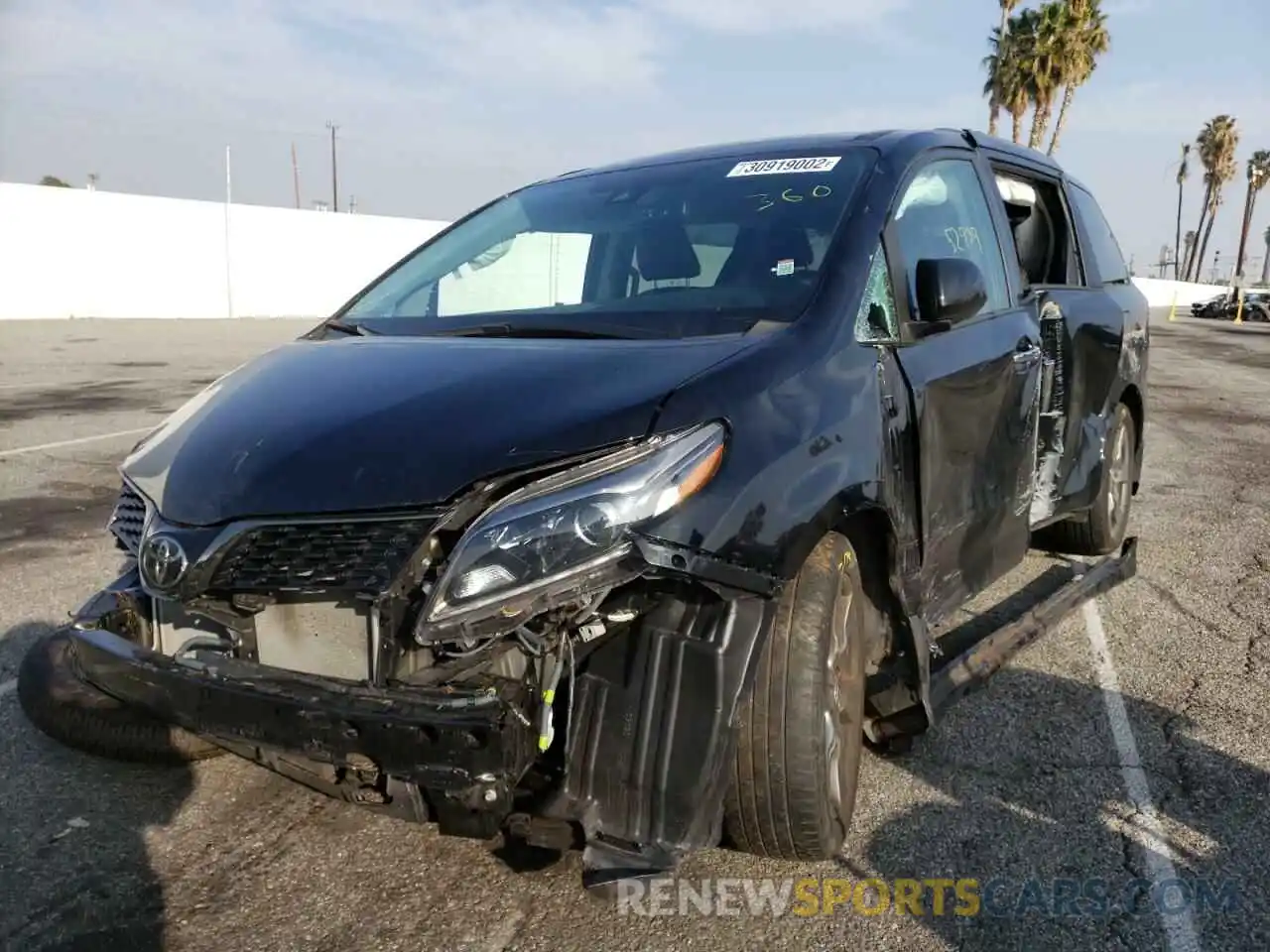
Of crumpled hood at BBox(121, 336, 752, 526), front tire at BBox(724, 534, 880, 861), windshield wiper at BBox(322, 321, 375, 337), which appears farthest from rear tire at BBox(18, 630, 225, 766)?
front tire at BBox(724, 534, 880, 861)

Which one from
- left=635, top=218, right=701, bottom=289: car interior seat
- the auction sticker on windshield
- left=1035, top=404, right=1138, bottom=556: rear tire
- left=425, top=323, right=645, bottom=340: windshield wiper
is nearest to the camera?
left=425, top=323, right=645, bottom=340: windshield wiper

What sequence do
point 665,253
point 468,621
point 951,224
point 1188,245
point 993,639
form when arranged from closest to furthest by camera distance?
1. point 468,621
2. point 665,253
3. point 951,224
4. point 993,639
5. point 1188,245

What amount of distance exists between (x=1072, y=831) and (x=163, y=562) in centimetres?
243

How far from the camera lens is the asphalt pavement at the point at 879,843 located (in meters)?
2.54

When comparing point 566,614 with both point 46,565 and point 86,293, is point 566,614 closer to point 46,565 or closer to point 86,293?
point 46,565

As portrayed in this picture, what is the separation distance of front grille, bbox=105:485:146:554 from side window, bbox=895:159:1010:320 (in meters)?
2.14

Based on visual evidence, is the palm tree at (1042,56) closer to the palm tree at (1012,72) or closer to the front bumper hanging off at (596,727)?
the palm tree at (1012,72)

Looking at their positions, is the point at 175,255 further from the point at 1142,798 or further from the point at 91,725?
the point at 1142,798

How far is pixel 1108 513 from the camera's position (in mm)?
5402

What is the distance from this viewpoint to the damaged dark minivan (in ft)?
7.20

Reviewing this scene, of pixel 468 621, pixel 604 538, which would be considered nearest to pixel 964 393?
pixel 604 538

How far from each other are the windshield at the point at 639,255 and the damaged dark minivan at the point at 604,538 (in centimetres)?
2

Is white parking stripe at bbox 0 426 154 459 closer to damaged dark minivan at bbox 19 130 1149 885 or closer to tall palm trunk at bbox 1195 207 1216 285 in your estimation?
damaged dark minivan at bbox 19 130 1149 885

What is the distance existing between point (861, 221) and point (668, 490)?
128 cm
